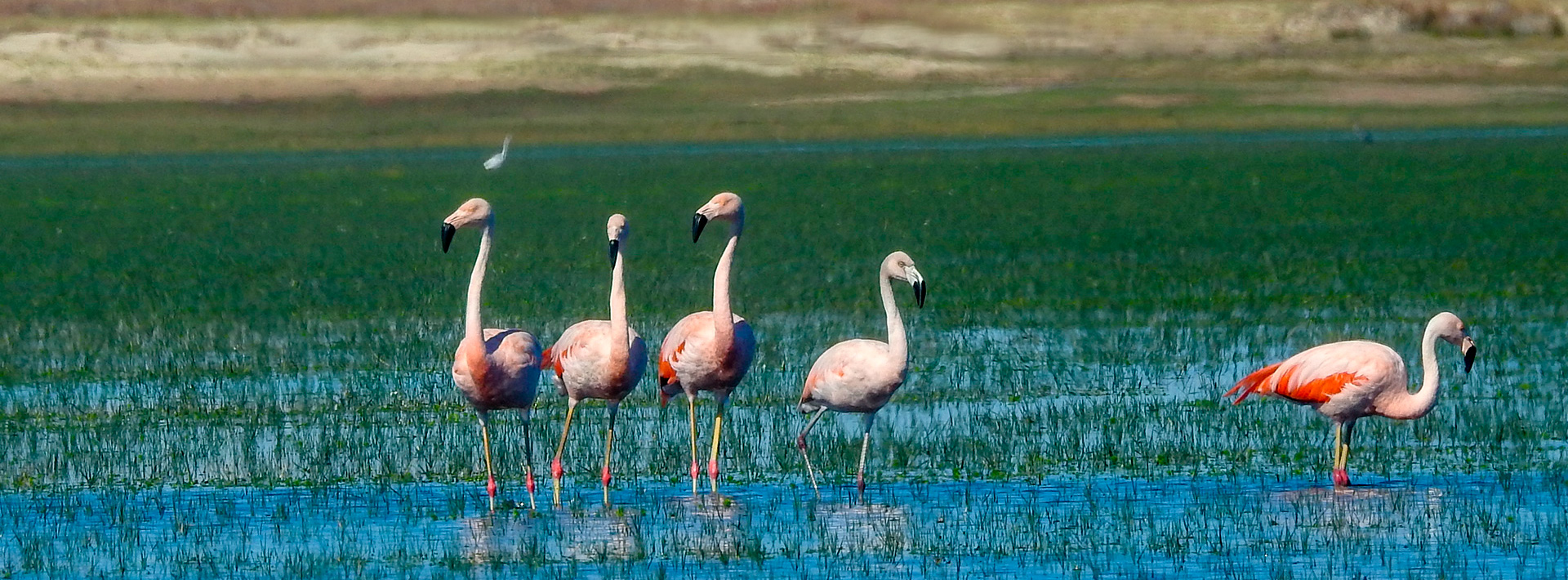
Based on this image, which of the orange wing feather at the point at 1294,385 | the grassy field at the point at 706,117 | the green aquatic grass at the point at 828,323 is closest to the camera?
the orange wing feather at the point at 1294,385

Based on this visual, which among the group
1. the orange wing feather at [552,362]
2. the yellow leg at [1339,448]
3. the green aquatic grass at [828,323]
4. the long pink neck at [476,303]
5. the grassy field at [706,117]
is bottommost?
the grassy field at [706,117]

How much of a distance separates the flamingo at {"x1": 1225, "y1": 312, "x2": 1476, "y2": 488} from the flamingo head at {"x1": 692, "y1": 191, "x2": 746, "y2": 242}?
357 cm

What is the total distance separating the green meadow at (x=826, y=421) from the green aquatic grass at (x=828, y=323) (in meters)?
0.07

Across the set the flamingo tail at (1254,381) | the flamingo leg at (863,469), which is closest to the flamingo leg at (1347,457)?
the flamingo tail at (1254,381)

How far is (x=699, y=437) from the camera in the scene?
14805mm

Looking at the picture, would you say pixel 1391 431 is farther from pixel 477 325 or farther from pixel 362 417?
pixel 362 417

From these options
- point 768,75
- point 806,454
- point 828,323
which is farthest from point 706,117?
point 806,454

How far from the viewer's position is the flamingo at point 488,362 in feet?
42.1

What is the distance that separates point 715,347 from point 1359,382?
3880 mm

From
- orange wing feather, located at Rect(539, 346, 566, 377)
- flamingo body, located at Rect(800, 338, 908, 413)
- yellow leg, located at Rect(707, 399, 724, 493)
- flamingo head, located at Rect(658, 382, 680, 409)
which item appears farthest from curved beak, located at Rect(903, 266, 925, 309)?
orange wing feather, located at Rect(539, 346, 566, 377)

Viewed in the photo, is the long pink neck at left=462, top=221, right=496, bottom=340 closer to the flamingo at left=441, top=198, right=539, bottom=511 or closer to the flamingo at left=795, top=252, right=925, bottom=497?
the flamingo at left=441, top=198, right=539, bottom=511

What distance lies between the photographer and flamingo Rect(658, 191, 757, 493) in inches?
524

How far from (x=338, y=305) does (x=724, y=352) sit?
12.2 meters

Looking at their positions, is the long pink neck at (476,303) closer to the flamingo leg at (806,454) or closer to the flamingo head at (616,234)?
the flamingo head at (616,234)
